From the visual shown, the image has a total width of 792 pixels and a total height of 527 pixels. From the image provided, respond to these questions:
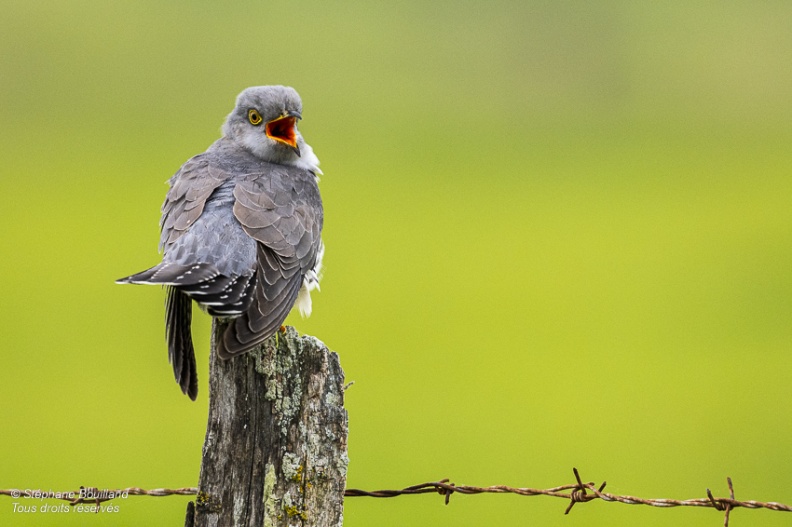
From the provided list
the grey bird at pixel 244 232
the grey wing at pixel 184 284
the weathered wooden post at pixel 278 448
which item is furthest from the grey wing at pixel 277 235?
the weathered wooden post at pixel 278 448

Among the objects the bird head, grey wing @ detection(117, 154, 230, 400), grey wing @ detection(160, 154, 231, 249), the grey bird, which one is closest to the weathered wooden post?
the grey bird

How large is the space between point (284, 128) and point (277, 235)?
1371 millimetres

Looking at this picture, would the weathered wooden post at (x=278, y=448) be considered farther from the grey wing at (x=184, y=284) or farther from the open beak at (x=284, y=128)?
the open beak at (x=284, y=128)

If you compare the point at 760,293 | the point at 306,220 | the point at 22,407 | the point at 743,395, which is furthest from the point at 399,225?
the point at 306,220

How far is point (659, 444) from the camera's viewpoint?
14.0 m

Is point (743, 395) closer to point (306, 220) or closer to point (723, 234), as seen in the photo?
point (723, 234)

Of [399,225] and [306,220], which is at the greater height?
[399,225]

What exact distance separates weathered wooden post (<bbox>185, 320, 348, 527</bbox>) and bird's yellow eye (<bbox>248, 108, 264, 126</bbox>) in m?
2.94

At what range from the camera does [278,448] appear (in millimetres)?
3795

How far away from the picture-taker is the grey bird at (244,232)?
4.64m

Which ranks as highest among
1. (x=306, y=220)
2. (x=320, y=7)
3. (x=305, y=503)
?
(x=320, y=7)

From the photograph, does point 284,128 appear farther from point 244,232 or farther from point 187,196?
point 244,232

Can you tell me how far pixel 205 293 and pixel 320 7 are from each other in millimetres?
42139

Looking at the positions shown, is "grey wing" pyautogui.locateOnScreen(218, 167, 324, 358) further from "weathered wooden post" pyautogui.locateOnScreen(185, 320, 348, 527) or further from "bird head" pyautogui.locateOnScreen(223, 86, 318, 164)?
"weathered wooden post" pyautogui.locateOnScreen(185, 320, 348, 527)
